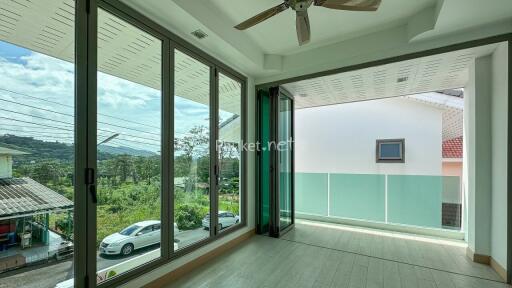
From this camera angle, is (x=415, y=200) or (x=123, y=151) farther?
(x=415, y=200)

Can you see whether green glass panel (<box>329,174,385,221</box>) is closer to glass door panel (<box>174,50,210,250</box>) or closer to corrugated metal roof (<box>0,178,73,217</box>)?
glass door panel (<box>174,50,210,250</box>)

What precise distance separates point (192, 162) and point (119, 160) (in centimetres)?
88

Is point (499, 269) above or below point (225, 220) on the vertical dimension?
below

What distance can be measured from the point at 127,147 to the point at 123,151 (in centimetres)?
5

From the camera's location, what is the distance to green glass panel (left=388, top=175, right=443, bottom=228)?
403 centimetres

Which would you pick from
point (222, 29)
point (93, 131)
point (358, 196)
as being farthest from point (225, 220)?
Answer: point (358, 196)

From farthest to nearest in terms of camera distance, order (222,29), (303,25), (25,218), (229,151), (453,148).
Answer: (453,148) < (229,151) < (222,29) < (303,25) < (25,218)

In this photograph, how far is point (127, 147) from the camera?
2.21 meters

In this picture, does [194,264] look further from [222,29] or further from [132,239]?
[222,29]

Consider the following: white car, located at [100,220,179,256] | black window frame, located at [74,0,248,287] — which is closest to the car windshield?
white car, located at [100,220,179,256]

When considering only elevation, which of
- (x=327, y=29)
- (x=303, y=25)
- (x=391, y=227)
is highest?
(x=327, y=29)

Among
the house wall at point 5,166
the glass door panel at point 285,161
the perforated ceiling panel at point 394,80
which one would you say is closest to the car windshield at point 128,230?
the house wall at point 5,166

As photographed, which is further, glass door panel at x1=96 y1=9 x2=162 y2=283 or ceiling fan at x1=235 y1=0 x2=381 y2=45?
glass door panel at x1=96 y1=9 x2=162 y2=283

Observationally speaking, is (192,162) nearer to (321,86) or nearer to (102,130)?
(102,130)
